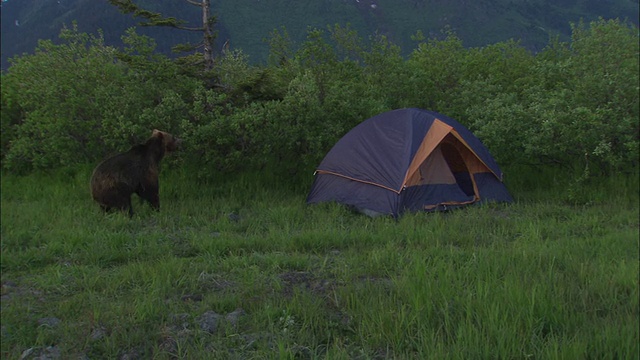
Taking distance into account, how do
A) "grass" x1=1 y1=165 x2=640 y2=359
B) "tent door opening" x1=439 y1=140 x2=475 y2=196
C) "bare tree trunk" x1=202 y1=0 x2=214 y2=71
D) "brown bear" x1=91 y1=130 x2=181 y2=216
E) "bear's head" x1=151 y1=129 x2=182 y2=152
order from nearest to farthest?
"grass" x1=1 y1=165 x2=640 y2=359 → "brown bear" x1=91 y1=130 x2=181 y2=216 → "bear's head" x1=151 y1=129 x2=182 y2=152 → "tent door opening" x1=439 y1=140 x2=475 y2=196 → "bare tree trunk" x1=202 y1=0 x2=214 y2=71

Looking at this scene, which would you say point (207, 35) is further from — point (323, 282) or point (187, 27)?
point (323, 282)

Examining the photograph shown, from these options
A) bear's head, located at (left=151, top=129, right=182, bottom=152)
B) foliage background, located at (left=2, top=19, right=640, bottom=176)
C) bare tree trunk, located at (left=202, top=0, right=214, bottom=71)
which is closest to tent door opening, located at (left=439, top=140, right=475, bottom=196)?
foliage background, located at (left=2, top=19, right=640, bottom=176)

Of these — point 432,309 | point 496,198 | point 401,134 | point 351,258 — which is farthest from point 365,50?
point 432,309

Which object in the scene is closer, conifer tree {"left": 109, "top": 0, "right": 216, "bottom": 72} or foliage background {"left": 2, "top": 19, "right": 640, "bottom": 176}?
foliage background {"left": 2, "top": 19, "right": 640, "bottom": 176}

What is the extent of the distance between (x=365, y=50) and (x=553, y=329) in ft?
36.1

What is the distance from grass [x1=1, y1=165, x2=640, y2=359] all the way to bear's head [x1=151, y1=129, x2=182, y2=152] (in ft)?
4.60

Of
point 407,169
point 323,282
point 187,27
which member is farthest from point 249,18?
point 323,282

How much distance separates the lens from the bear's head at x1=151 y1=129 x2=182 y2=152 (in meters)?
8.48

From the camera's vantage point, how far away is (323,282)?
4.55 metres

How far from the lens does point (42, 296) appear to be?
173 inches

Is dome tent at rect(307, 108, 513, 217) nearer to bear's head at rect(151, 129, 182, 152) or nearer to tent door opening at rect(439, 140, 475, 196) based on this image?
tent door opening at rect(439, 140, 475, 196)

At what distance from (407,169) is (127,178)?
15.9 feet

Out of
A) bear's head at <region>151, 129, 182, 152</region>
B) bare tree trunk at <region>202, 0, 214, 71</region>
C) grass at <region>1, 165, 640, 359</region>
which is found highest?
bare tree trunk at <region>202, 0, 214, 71</region>

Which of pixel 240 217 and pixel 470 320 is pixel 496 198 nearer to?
pixel 240 217
